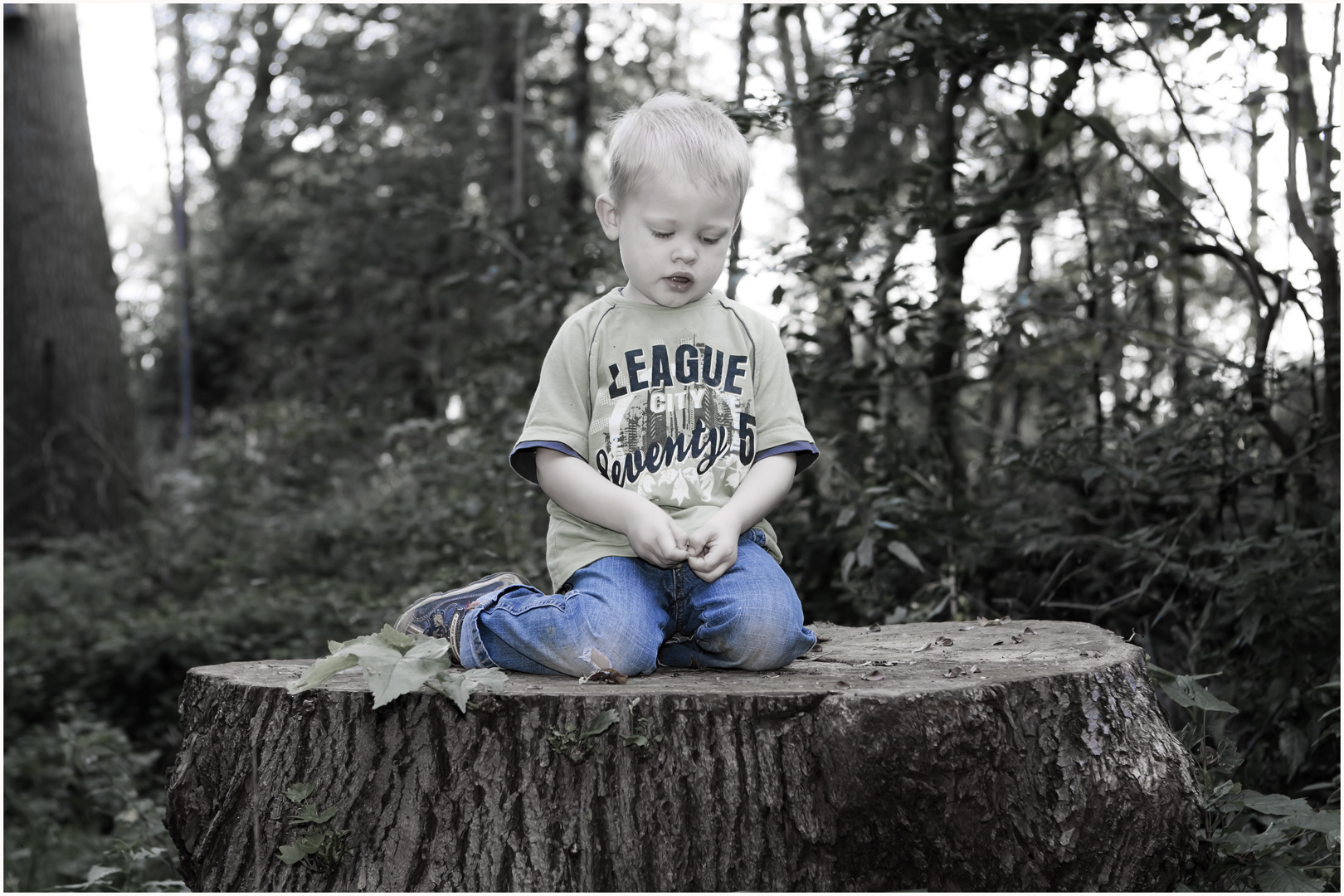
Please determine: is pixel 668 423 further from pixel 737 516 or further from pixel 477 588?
pixel 477 588

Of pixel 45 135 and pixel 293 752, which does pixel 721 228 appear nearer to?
pixel 293 752

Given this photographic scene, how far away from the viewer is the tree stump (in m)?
1.80

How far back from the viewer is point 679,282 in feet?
7.50

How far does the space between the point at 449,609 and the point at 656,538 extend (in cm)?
49

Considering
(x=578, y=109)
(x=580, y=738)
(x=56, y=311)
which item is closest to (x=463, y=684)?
(x=580, y=738)

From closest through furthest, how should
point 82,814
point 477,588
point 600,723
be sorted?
point 600,723
point 477,588
point 82,814

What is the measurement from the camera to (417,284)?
10.3 m

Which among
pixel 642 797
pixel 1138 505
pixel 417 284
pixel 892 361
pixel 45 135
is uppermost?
pixel 45 135

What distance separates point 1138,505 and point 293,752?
9.37 ft

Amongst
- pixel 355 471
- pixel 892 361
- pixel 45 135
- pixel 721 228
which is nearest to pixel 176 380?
pixel 45 135

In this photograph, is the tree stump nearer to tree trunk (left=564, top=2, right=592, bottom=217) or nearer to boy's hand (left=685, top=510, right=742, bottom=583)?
boy's hand (left=685, top=510, right=742, bottom=583)

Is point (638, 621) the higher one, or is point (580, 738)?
point (638, 621)

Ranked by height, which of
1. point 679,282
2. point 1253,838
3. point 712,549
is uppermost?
point 679,282

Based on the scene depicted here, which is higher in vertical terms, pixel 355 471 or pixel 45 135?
pixel 45 135
